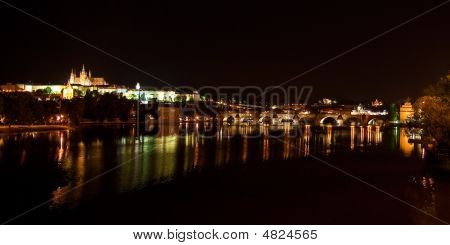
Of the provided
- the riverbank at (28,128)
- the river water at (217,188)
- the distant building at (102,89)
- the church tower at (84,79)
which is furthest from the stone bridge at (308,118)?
the river water at (217,188)

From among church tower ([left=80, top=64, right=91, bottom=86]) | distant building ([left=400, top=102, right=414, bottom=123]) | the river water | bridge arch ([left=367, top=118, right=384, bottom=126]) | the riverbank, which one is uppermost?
church tower ([left=80, top=64, right=91, bottom=86])

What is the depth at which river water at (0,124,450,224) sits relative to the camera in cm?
799

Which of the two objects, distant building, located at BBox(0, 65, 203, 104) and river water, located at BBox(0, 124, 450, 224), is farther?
distant building, located at BBox(0, 65, 203, 104)

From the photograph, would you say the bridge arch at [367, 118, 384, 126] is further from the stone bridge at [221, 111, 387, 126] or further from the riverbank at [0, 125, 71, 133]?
the riverbank at [0, 125, 71, 133]

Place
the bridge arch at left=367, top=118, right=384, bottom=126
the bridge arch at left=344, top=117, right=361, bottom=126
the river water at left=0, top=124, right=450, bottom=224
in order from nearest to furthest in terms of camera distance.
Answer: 1. the river water at left=0, top=124, right=450, bottom=224
2. the bridge arch at left=344, top=117, right=361, bottom=126
3. the bridge arch at left=367, top=118, right=384, bottom=126

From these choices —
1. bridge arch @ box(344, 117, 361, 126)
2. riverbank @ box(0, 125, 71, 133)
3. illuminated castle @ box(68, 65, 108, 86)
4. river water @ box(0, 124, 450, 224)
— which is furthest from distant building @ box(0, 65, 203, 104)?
river water @ box(0, 124, 450, 224)

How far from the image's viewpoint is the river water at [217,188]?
Answer: 7992mm

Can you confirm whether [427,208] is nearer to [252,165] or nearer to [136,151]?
[252,165]

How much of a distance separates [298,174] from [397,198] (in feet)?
12.0

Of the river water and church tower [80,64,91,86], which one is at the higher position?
church tower [80,64,91,86]

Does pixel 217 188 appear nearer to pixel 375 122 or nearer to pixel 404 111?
pixel 404 111

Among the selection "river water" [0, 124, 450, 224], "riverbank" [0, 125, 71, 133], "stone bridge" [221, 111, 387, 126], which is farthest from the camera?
"stone bridge" [221, 111, 387, 126]

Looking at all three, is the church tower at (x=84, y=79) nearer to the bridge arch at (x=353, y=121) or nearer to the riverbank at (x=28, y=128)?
the bridge arch at (x=353, y=121)

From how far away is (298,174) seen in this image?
42.7ft
